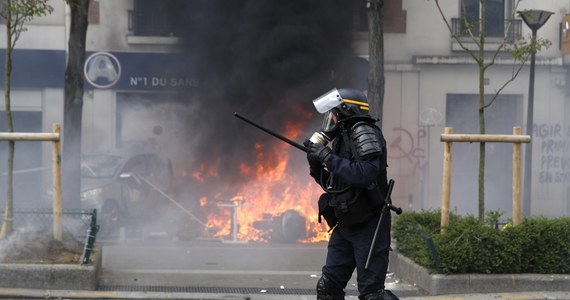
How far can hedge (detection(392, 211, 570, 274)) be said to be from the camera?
756 centimetres

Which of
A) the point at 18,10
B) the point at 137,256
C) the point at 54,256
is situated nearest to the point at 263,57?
the point at 137,256

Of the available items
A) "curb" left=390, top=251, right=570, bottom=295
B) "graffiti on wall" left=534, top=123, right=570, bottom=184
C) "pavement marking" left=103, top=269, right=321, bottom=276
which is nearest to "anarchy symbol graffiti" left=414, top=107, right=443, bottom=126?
"graffiti on wall" left=534, top=123, right=570, bottom=184

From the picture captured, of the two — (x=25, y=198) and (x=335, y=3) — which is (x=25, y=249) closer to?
(x=25, y=198)

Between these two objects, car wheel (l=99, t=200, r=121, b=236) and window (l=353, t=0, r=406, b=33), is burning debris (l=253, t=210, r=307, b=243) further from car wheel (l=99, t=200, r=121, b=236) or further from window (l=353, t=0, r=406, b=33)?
window (l=353, t=0, r=406, b=33)

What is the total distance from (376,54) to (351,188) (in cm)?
906

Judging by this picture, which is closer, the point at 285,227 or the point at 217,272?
the point at 217,272

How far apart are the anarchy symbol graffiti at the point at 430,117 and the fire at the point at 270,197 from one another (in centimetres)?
423

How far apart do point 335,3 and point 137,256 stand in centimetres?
898

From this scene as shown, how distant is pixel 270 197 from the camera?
14.6 meters

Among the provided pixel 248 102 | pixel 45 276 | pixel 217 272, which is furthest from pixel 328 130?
pixel 248 102

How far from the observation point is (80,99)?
12047mm

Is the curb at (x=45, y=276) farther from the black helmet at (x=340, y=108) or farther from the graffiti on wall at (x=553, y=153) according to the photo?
the graffiti on wall at (x=553, y=153)

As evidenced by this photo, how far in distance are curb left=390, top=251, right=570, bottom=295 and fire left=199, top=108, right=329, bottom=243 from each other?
556 cm

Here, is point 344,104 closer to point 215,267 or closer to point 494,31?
point 215,267
